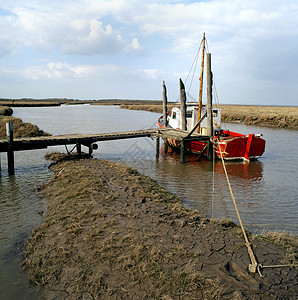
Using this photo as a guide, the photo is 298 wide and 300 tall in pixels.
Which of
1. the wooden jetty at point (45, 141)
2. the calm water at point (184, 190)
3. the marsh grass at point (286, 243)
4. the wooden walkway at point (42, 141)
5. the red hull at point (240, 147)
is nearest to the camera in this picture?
the marsh grass at point (286, 243)

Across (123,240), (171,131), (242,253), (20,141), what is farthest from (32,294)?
(171,131)

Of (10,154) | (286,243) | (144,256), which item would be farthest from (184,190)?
(10,154)

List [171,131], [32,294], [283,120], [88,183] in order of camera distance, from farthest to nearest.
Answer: [283,120]
[171,131]
[88,183]
[32,294]

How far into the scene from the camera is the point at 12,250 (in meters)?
6.34

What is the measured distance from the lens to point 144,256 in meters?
5.24

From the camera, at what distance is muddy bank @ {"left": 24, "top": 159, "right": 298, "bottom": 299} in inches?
175

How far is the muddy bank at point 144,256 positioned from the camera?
4441 mm

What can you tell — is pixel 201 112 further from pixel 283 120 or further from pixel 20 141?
pixel 283 120

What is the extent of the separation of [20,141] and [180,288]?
1281 centimetres

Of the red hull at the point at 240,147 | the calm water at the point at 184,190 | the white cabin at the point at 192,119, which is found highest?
the white cabin at the point at 192,119

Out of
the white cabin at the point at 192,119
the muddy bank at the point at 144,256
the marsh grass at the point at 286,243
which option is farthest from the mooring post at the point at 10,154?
the white cabin at the point at 192,119

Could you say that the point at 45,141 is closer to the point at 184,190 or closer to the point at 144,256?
the point at 184,190

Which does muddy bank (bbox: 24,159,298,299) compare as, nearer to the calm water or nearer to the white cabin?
the calm water

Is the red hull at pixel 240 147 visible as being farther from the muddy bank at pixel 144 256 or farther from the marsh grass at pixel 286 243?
the marsh grass at pixel 286 243
